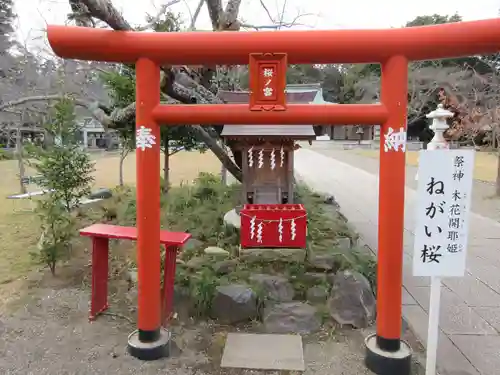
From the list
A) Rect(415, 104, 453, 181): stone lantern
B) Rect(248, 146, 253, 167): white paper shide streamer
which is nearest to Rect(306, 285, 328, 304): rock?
Rect(415, 104, 453, 181): stone lantern

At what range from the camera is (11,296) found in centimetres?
518

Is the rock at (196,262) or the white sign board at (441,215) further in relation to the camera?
the rock at (196,262)

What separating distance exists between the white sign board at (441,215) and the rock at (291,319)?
1.58 m

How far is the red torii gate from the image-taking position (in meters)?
3.43

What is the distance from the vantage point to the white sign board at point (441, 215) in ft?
10.3

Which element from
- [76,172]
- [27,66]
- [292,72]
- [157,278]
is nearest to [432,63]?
[292,72]

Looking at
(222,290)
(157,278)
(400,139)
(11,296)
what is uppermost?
(400,139)

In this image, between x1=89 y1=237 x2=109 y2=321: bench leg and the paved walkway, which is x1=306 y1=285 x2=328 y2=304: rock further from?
x1=89 y1=237 x2=109 y2=321: bench leg

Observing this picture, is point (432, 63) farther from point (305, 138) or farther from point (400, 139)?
point (400, 139)

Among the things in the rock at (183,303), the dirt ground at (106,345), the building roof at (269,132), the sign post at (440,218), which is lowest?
the dirt ground at (106,345)

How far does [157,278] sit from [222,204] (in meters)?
3.91

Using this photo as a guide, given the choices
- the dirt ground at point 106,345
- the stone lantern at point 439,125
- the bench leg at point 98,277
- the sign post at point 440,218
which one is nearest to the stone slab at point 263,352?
the dirt ground at point 106,345

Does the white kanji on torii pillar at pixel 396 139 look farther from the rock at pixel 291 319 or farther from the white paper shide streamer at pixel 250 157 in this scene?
the white paper shide streamer at pixel 250 157

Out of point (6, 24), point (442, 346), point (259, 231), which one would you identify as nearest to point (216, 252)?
point (259, 231)
